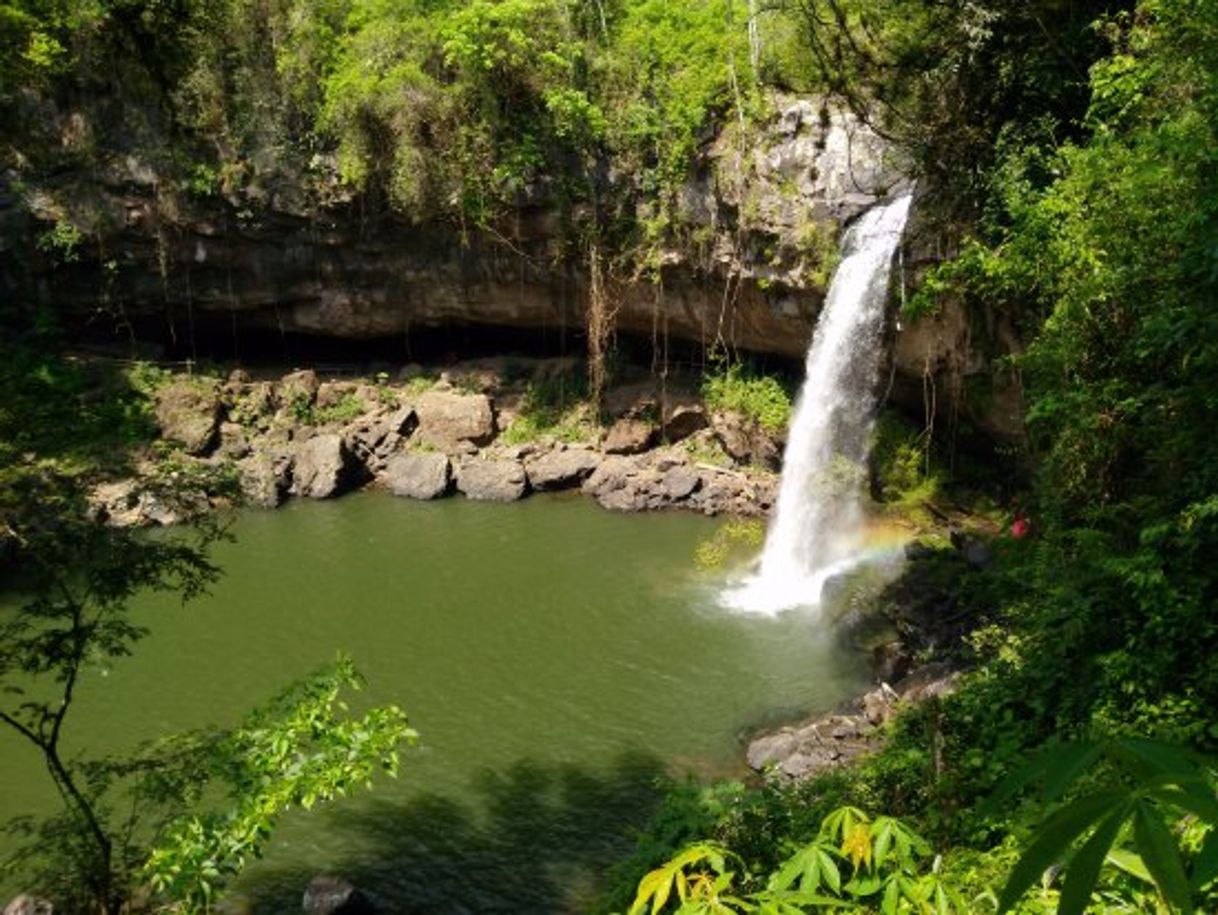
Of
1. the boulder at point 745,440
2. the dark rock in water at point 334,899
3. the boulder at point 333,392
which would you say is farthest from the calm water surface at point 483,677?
the boulder at point 333,392

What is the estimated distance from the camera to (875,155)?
14000 mm

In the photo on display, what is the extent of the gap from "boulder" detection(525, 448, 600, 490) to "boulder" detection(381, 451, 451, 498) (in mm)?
1491

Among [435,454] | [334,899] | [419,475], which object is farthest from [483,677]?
[435,454]

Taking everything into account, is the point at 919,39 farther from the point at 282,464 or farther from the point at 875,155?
the point at 282,464

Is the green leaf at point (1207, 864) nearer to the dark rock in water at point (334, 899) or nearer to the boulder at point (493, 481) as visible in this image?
the dark rock in water at point (334, 899)

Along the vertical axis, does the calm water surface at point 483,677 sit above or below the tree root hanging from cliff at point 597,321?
below

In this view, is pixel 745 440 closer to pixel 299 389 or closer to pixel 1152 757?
pixel 299 389

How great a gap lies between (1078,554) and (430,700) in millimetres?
6778

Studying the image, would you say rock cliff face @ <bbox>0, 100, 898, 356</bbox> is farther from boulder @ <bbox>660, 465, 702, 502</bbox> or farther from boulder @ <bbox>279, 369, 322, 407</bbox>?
boulder @ <bbox>660, 465, 702, 502</bbox>

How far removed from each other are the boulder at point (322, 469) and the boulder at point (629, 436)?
469 cm

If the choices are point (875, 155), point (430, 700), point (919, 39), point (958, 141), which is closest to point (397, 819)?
point (430, 700)

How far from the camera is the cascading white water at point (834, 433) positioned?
537 inches

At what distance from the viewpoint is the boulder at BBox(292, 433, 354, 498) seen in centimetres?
1702

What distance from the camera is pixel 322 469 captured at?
17094mm
